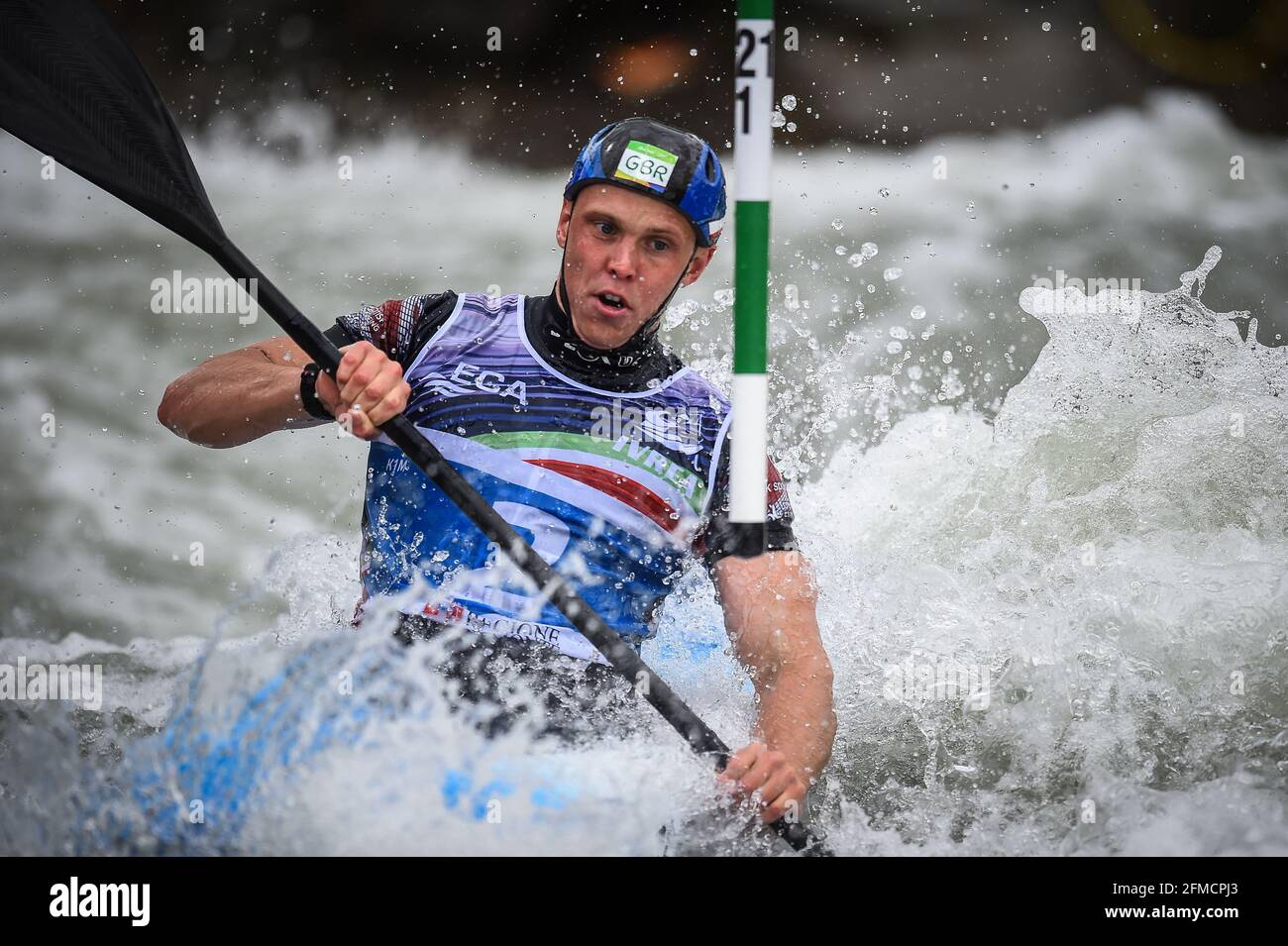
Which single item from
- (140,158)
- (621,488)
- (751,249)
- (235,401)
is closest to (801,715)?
(621,488)

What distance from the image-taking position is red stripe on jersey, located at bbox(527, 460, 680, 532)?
2346 millimetres

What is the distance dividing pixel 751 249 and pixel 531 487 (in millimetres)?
641

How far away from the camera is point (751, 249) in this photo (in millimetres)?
2074

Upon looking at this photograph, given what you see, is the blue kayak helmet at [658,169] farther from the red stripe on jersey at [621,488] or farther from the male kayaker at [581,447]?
the red stripe on jersey at [621,488]

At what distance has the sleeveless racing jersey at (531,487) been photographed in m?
2.25

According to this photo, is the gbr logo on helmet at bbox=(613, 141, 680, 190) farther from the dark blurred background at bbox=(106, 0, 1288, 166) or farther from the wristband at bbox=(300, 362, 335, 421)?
the dark blurred background at bbox=(106, 0, 1288, 166)

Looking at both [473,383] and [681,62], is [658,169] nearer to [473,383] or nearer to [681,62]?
[473,383]

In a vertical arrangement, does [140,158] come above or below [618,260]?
above

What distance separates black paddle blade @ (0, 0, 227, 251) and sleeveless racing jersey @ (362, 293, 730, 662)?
1.78 ft

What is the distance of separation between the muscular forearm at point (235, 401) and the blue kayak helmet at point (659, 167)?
0.71 meters

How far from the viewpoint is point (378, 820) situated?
6.48ft

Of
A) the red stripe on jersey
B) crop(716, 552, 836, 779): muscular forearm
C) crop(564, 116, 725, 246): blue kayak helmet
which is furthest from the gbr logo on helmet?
crop(716, 552, 836, 779): muscular forearm

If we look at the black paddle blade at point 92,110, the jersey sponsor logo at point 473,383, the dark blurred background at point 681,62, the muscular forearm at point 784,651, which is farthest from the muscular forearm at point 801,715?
the dark blurred background at point 681,62
